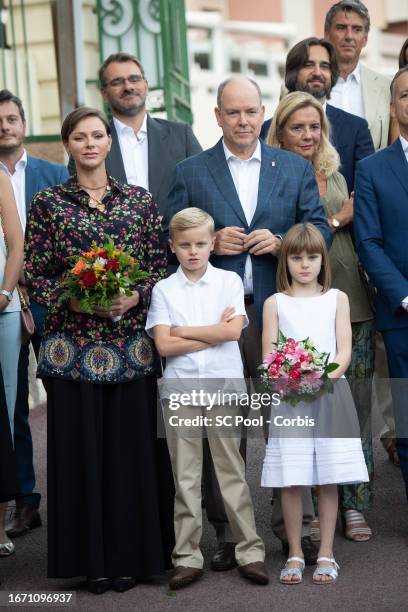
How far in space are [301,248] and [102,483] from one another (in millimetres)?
1522

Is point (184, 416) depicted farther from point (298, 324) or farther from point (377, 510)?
point (377, 510)

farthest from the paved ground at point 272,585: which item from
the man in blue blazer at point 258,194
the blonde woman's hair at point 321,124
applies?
the blonde woman's hair at point 321,124

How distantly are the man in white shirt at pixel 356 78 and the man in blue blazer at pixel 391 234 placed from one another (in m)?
1.21

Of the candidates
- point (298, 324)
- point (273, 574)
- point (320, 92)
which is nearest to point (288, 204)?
point (298, 324)

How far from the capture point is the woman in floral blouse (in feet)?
21.4

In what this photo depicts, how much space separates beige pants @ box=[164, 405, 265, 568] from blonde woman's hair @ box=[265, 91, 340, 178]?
5.36ft

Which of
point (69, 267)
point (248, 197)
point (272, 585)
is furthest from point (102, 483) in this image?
point (248, 197)

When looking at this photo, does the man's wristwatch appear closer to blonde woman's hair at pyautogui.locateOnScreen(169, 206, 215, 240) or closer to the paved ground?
blonde woman's hair at pyautogui.locateOnScreen(169, 206, 215, 240)

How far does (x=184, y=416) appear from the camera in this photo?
657 centimetres

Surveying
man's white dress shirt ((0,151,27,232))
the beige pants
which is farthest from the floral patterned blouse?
man's white dress shirt ((0,151,27,232))

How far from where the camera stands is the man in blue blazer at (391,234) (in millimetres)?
7082

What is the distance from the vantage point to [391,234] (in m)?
7.16

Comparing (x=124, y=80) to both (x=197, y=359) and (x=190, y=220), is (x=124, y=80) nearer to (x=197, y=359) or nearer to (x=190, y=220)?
(x=190, y=220)

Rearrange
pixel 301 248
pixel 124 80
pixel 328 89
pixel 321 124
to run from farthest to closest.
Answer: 1. pixel 328 89
2. pixel 124 80
3. pixel 321 124
4. pixel 301 248
